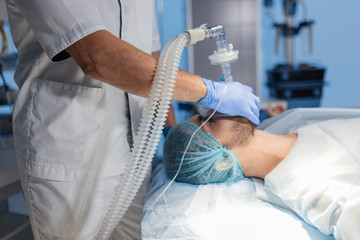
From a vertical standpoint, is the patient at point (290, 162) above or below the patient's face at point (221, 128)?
below

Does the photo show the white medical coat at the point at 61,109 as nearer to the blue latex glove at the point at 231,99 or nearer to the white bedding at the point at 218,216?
the white bedding at the point at 218,216

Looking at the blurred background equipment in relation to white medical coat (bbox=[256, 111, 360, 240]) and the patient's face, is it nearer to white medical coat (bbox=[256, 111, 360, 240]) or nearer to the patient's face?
white medical coat (bbox=[256, 111, 360, 240])

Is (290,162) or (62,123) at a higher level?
(62,123)

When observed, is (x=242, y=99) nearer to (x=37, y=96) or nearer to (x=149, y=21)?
(x=149, y=21)

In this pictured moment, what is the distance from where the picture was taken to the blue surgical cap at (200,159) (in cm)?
108

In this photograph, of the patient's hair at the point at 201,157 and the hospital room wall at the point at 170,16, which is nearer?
the patient's hair at the point at 201,157

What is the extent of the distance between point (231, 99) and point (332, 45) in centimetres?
243

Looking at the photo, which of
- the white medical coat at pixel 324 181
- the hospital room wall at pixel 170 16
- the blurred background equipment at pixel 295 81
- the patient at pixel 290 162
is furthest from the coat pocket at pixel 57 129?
the blurred background equipment at pixel 295 81

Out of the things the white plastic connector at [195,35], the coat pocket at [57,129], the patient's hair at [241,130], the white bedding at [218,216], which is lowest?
the white bedding at [218,216]

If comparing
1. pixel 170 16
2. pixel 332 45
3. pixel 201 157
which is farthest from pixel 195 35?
pixel 332 45

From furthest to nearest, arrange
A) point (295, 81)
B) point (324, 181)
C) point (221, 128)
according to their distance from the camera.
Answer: point (295, 81) < point (221, 128) < point (324, 181)

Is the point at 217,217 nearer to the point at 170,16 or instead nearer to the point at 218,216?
the point at 218,216

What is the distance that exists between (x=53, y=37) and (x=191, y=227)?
0.69 m

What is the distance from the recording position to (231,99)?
977 mm
